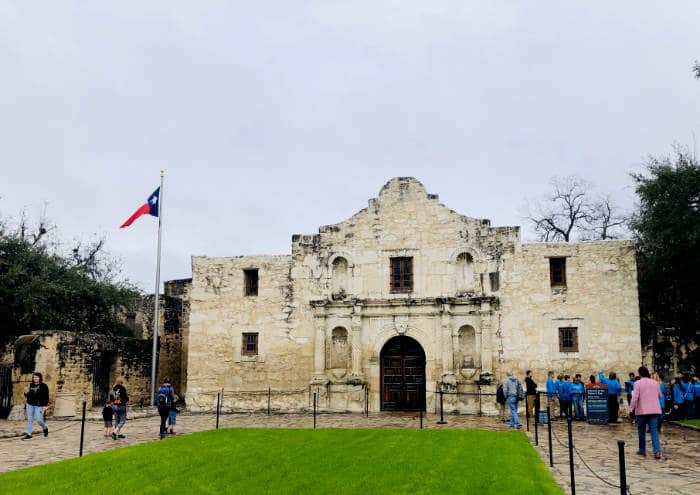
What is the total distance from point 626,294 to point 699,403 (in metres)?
4.04

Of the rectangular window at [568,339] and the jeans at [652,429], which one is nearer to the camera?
the jeans at [652,429]

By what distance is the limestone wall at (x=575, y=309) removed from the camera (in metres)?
22.9

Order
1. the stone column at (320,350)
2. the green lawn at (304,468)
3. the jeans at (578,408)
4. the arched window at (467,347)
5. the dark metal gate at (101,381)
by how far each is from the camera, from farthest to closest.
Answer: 1. the dark metal gate at (101,381)
2. the stone column at (320,350)
3. the arched window at (467,347)
4. the jeans at (578,408)
5. the green lawn at (304,468)

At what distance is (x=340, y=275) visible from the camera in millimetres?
25625

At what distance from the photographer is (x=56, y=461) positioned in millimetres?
13250

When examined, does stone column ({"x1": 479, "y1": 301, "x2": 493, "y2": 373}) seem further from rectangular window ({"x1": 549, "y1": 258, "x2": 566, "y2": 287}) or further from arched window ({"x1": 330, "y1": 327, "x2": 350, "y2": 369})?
arched window ({"x1": 330, "y1": 327, "x2": 350, "y2": 369})

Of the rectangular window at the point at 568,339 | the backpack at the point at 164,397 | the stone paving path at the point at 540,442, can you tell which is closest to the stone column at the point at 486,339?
the stone paving path at the point at 540,442

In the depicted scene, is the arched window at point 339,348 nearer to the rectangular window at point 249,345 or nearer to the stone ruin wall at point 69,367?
the rectangular window at point 249,345

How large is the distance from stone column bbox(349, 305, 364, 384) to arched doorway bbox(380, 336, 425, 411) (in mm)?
851

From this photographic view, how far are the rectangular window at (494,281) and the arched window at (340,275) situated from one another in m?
5.28

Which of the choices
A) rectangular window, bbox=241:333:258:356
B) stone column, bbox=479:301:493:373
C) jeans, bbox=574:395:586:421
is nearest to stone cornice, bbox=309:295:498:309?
stone column, bbox=479:301:493:373

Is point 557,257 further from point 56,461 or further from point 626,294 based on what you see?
point 56,461

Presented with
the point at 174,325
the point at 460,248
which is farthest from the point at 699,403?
the point at 174,325

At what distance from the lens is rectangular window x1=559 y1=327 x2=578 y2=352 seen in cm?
2312
